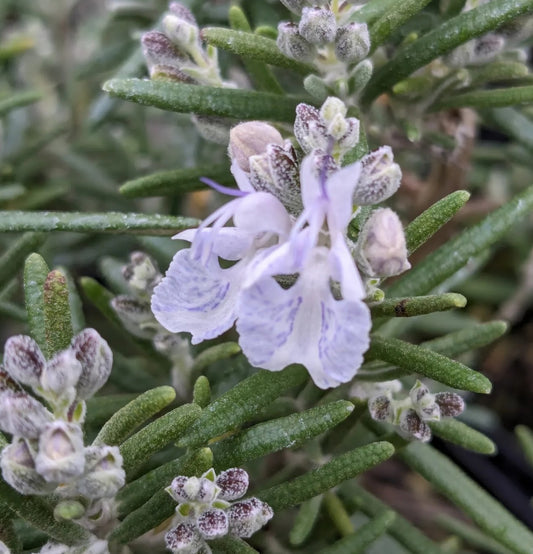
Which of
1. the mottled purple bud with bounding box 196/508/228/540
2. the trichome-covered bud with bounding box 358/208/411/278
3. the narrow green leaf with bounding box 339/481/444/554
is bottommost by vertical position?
the narrow green leaf with bounding box 339/481/444/554

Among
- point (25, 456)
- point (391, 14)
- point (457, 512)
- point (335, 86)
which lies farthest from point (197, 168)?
point (457, 512)

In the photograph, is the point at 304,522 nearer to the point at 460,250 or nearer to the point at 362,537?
the point at 362,537

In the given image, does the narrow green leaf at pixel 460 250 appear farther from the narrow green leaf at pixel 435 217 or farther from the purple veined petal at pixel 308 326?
the purple veined petal at pixel 308 326

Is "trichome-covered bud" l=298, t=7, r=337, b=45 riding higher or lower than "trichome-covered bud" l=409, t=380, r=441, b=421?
higher

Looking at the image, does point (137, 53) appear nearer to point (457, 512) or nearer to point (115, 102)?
point (115, 102)

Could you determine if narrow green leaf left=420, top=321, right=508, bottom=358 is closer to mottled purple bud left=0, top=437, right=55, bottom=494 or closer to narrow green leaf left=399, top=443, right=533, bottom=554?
narrow green leaf left=399, top=443, right=533, bottom=554

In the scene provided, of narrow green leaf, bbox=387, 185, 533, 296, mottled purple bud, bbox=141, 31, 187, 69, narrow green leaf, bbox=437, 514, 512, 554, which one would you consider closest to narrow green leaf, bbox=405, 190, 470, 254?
narrow green leaf, bbox=387, 185, 533, 296
